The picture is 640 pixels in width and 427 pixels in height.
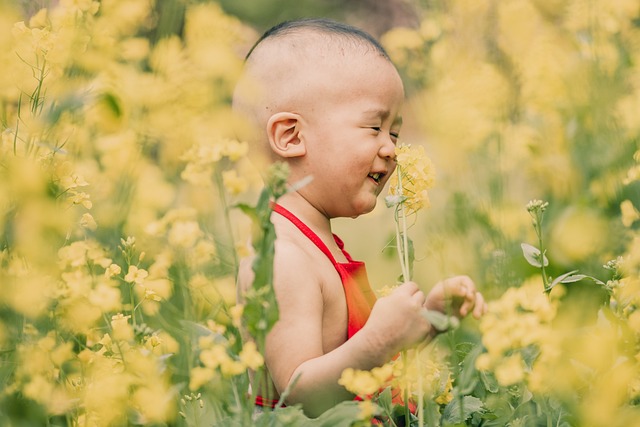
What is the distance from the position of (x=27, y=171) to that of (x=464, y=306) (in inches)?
32.0

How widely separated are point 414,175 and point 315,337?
0.34m

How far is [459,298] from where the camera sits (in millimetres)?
1540

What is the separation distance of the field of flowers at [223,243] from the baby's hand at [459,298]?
6 centimetres

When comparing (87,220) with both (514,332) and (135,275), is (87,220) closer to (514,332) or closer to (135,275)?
(135,275)

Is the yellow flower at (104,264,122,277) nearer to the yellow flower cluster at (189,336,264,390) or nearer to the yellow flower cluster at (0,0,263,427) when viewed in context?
the yellow flower cluster at (0,0,263,427)

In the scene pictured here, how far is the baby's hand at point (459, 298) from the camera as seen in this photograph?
59.8 inches

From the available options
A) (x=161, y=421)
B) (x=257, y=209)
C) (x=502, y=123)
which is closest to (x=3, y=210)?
(x=161, y=421)

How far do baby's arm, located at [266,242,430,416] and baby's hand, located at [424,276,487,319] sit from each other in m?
0.03

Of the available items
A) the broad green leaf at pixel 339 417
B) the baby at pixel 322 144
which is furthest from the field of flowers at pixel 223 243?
the baby at pixel 322 144

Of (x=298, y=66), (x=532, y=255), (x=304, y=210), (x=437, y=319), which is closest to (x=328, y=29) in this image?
(x=298, y=66)

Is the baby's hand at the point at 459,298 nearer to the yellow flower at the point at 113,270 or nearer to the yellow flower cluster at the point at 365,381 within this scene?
the yellow flower cluster at the point at 365,381

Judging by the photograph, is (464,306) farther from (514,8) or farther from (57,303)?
(514,8)

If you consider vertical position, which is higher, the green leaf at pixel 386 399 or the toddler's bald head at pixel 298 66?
the toddler's bald head at pixel 298 66

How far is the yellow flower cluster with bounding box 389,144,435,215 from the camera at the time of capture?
5.60ft
